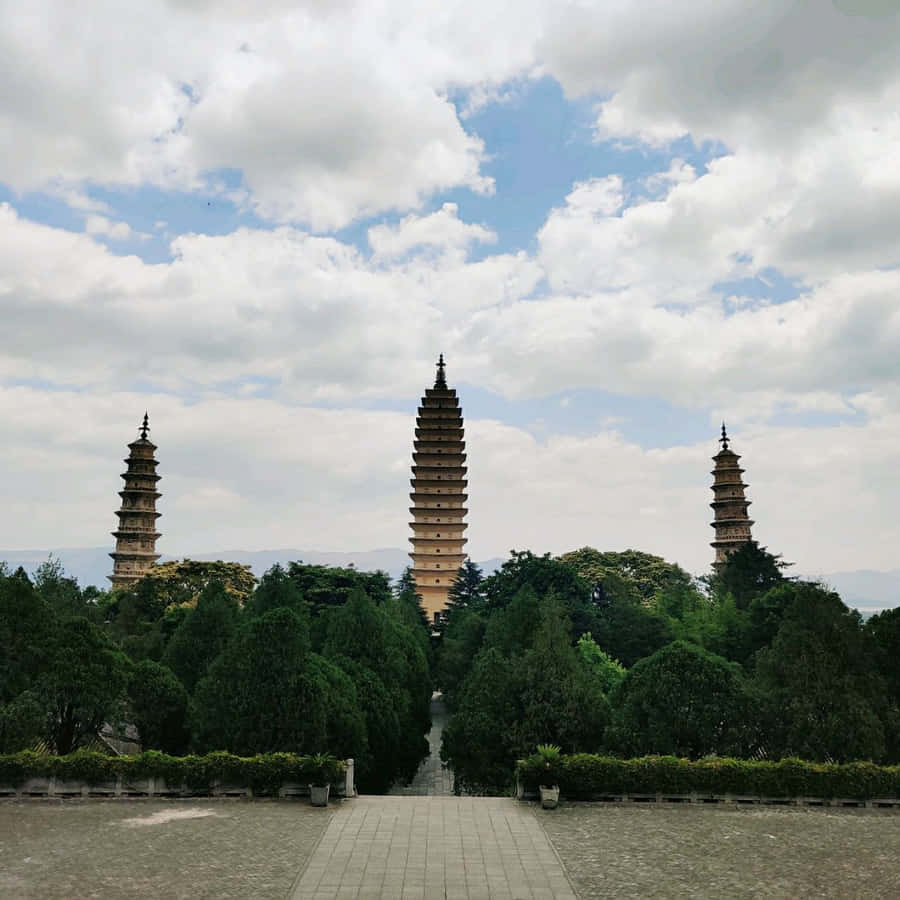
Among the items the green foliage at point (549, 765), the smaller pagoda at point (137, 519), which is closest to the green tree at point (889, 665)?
the green foliage at point (549, 765)

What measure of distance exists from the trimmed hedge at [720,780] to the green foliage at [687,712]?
1.57 meters

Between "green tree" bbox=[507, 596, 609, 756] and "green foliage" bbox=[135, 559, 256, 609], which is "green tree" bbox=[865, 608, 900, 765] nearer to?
"green tree" bbox=[507, 596, 609, 756]

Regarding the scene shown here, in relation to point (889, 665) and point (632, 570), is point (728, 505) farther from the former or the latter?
point (889, 665)

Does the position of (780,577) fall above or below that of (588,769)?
above

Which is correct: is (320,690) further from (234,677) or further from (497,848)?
(497,848)

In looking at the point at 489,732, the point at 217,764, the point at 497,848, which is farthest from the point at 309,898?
the point at 489,732

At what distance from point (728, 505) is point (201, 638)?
51.2 m

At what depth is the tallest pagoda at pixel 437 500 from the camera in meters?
77.9

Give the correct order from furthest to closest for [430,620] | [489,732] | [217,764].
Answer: [430,620]
[489,732]
[217,764]

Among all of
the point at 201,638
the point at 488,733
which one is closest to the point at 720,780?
the point at 488,733

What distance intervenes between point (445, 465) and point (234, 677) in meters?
57.9

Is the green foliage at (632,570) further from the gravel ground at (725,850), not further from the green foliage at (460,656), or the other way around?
the gravel ground at (725,850)

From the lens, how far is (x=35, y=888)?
14211 mm

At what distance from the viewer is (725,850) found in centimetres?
1691
